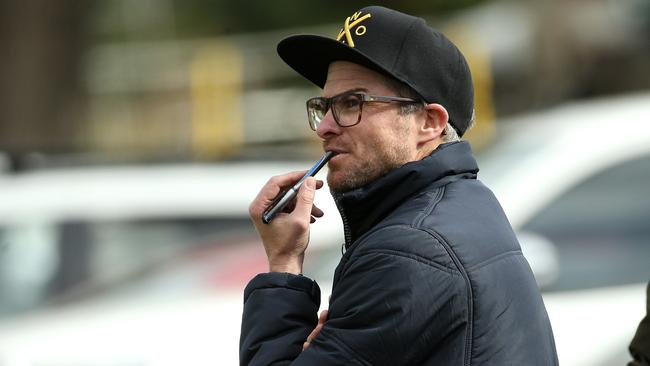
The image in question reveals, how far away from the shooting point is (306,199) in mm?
2707

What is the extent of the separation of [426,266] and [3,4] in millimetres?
10484

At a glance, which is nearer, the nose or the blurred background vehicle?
the nose

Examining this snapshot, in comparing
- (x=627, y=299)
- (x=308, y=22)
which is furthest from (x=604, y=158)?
(x=308, y=22)

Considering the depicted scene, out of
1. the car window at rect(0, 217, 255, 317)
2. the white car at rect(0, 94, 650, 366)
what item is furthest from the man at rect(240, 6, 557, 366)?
the car window at rect(0, 217, 255, 317)

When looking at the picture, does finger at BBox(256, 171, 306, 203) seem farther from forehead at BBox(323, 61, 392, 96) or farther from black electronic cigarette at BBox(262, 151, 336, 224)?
forehead at BBox(323, 61, 392, 96)

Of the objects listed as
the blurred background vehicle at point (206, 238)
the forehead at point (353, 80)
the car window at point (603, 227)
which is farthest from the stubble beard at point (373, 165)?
the car window at point (603, 227)

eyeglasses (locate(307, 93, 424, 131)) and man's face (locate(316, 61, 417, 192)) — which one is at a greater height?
eyeglasses (locate(307, 93, 424, 131))

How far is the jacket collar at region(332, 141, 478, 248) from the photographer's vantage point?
2.61m

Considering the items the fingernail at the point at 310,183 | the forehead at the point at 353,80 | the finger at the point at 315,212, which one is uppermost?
the forehead at the point at 353,80

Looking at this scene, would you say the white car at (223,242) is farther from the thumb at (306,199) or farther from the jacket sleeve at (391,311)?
the jacket sleeve at (391,311)

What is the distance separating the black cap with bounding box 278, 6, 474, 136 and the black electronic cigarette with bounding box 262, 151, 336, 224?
23cm

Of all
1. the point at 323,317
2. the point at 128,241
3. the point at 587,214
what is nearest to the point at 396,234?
the point at 323,317

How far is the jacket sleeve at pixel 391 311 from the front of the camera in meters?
2.39

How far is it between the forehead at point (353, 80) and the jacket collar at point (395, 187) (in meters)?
0.18
